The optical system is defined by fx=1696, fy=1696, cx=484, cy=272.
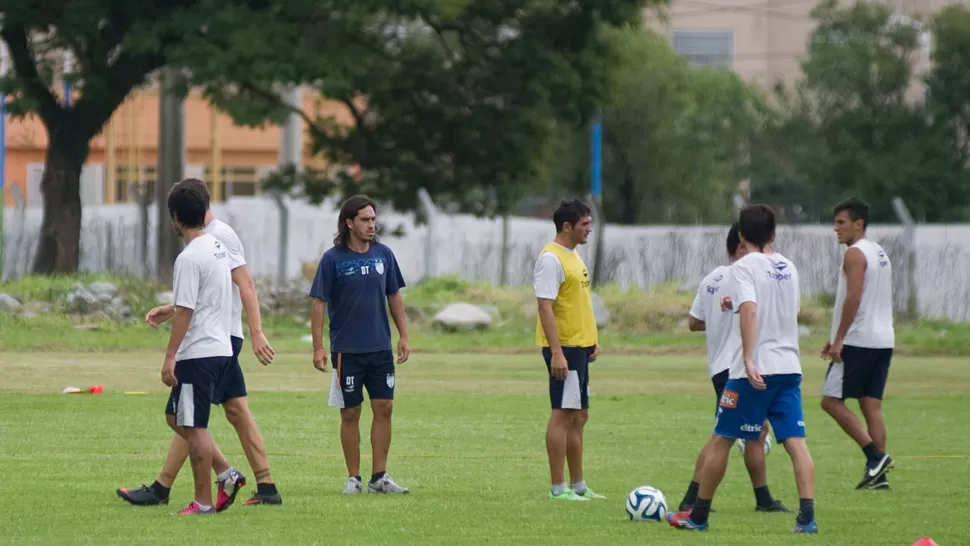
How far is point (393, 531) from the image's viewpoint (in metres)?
9.34

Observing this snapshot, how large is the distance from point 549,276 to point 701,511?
2.04 metres

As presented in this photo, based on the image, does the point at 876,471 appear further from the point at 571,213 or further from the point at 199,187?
the point at 199,187

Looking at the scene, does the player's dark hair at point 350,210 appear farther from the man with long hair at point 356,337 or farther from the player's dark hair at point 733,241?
the player's dark hair at point 733,241

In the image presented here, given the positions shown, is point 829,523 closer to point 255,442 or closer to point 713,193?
point 255,442

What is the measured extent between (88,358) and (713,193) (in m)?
39.7

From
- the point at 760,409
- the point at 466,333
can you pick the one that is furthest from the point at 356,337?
the point at 466,333

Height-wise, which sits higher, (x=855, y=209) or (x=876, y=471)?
(x=855, y=209)

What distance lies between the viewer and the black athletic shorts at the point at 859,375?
12375 mm

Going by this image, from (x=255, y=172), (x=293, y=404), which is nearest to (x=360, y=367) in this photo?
(x=293, y=404)

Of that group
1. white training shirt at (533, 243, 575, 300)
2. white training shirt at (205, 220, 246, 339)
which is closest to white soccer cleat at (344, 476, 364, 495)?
white training shirt at (205, 220, 246, 339)

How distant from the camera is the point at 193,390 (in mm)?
9719

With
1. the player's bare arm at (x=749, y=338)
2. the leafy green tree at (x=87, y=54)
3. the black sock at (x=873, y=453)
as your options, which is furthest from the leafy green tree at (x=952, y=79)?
the player's bare arm at (x=749, y=338)

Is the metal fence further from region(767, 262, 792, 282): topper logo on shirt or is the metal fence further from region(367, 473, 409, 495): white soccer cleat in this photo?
region(767, 262, 792, 282): topper logo on shirt

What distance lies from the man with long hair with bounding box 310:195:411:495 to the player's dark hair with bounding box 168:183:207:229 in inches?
54.7
